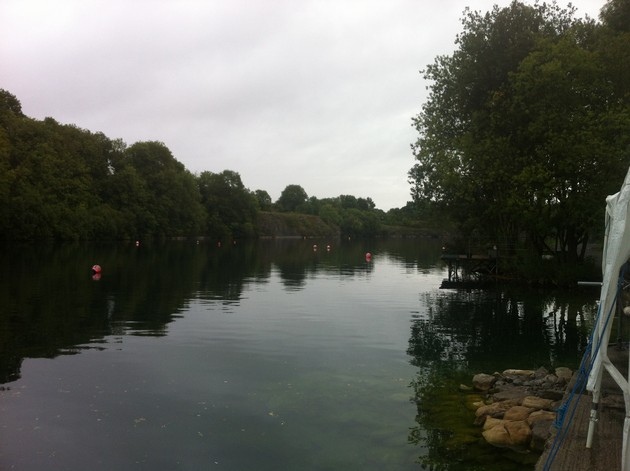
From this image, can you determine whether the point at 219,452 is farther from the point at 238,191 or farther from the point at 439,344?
the point at 238,191

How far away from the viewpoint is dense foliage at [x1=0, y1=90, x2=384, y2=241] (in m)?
70.1

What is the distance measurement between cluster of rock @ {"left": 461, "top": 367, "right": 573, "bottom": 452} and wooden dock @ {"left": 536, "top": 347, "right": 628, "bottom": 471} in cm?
79

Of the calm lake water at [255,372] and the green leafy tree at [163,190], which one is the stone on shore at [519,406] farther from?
the green leafy tree at [163,190]

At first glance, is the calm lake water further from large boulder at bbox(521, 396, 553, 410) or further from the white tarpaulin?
the white tarpaulin

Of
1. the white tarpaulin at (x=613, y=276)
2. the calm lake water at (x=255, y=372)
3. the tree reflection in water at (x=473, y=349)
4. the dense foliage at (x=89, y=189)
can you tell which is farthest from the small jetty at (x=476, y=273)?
the dense foliage at (x=89, y=189)

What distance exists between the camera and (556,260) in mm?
36750

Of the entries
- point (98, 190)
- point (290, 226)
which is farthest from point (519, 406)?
point (290, 226)

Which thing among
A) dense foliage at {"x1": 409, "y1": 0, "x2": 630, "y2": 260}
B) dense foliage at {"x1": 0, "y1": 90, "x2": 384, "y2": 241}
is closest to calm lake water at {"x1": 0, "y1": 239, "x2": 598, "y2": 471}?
dense foliage at {"x1": 409, "y1": 0, "x2": 630, "y2": 260}

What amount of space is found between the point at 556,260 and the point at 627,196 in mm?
32677

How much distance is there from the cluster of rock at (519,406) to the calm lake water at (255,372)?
37cm

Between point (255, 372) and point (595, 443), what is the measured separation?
858 centimetres

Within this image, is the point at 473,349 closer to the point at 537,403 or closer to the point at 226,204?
the point at 537,403

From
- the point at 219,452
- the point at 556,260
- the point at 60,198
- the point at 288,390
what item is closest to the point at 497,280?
the point at 556,260

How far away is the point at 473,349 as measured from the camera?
59.8ft
